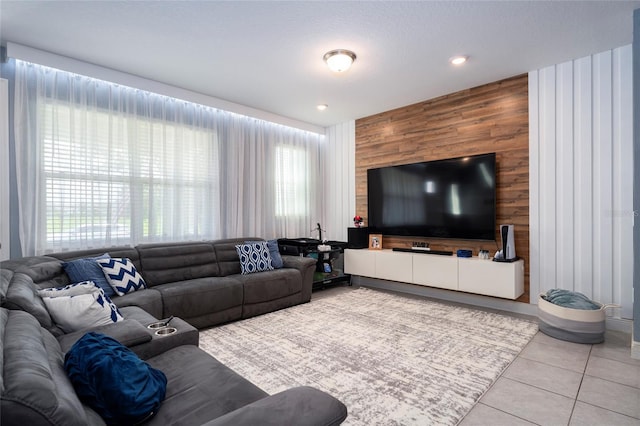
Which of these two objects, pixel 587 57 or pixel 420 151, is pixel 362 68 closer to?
pixel 420 151

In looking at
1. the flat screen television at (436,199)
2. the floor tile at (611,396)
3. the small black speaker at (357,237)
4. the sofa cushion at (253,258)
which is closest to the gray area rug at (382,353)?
the floor tile at (611,396)

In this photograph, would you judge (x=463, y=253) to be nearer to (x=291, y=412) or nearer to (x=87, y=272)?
(x=291, y=412)

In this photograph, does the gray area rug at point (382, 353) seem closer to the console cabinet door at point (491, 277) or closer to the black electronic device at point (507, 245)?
the console cabinet door at point (491, 277)

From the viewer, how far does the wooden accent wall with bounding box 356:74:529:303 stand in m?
3.71

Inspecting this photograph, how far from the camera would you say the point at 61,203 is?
316 centimetres

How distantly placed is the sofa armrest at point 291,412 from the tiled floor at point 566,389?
1.21m

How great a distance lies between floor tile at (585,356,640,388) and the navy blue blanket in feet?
9.49

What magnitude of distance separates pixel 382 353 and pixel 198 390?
5.56ft

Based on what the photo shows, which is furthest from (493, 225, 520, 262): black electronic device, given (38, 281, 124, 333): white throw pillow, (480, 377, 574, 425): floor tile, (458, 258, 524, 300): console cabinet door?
(38, 281, 124, 333): white throw pillow

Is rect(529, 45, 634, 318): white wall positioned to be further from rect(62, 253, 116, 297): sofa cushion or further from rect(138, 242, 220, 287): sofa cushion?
rect(62, 253, 116, 297): sofa cushion

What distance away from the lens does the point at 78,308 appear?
2.02m

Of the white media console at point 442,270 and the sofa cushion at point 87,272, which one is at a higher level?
the sofa cushion at point 87,272

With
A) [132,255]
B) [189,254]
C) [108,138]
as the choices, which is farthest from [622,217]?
[108,138]

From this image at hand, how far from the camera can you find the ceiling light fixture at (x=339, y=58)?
303 cm
